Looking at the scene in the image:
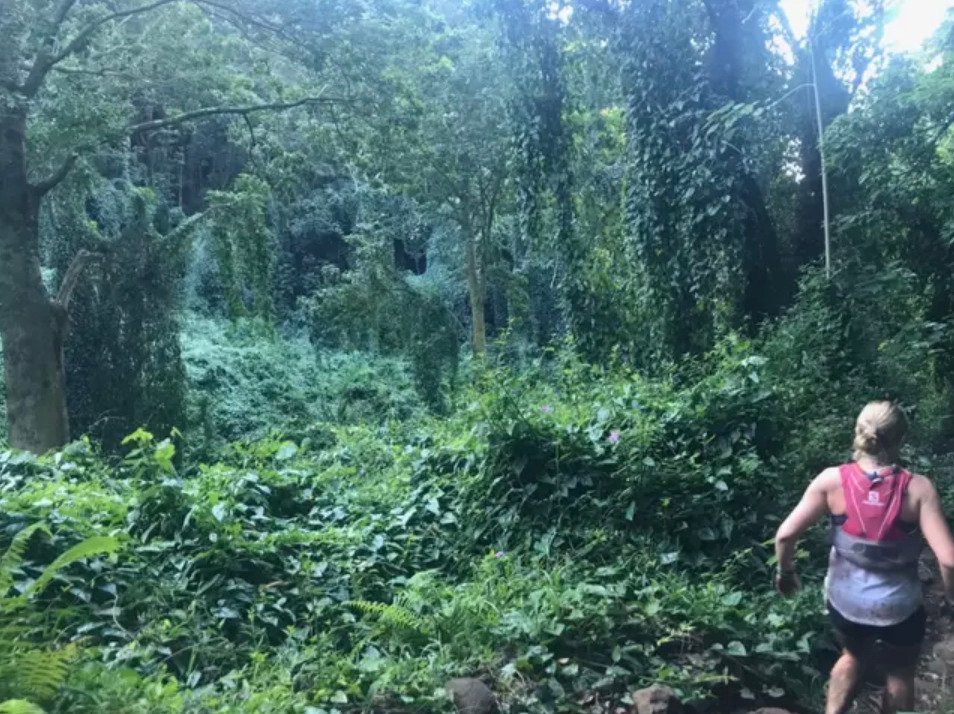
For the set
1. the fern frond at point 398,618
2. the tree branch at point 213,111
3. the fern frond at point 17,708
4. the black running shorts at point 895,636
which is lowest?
the fern frond at point 398,618

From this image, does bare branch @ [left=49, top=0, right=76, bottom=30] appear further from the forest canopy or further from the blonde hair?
the blonde hair

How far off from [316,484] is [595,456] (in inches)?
93.8

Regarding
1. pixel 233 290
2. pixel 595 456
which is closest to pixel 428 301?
pixel 233 290

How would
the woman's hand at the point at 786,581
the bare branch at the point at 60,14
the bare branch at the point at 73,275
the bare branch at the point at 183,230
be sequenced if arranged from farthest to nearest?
the bare branch at the point at 183,230
the bare branch at the point at 73,275
the bare branch at the point at 60,14
the woman's hand at the point at 786,581

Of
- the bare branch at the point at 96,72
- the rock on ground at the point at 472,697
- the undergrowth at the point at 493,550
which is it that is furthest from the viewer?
the bare branch at the point at 96,72

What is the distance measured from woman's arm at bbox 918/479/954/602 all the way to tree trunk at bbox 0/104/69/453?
29.1 feet

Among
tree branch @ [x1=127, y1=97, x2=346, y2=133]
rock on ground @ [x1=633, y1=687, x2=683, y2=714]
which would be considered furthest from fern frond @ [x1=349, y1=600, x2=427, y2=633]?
tree branch @ [x1=127, y1=97, x2=346, y2=133]

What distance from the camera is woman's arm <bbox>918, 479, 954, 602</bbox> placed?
2959mm

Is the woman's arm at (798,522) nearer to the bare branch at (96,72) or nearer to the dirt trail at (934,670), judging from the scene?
the dirt trail at (934,670)

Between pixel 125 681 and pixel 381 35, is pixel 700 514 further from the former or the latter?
pixel 381 35

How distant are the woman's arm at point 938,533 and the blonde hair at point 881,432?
191 millimetres

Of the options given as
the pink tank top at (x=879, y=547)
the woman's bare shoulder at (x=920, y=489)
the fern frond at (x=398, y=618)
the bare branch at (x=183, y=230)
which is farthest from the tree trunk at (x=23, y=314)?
the woman's bare shoulder at (x=920, y=489)

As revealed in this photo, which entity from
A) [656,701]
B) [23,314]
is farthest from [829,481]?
[23,314]

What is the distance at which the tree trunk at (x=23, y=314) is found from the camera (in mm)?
8836
